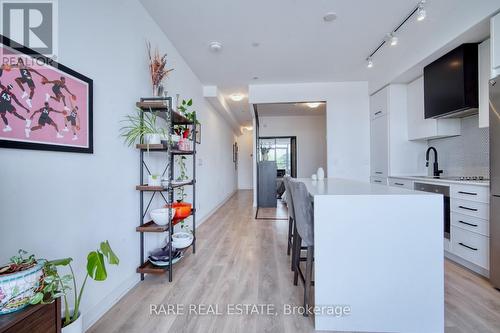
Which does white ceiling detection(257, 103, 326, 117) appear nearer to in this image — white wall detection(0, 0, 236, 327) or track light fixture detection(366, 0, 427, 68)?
track light fixture detection(366, 0, 427, 68)

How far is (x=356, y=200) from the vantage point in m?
1.48

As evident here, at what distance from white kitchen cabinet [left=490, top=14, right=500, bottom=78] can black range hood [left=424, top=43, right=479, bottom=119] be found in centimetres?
46

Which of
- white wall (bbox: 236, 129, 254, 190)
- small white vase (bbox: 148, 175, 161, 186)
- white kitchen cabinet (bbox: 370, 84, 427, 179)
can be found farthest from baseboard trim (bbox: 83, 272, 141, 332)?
white wall (bbox: 236, 129, 254, 190)

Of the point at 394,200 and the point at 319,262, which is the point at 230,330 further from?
the point at 394,200

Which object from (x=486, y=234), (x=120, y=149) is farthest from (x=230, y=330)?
(x=486, y=234)

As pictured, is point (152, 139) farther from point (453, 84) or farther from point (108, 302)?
point (453, 84)

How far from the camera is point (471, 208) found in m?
2.27

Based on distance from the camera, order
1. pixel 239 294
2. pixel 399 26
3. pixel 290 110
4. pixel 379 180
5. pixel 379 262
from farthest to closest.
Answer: pixel 290 110
pixel 379 180
pixel 399 26
pixel 239 294
pixel 379 262

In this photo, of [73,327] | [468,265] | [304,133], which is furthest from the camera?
[304,133]

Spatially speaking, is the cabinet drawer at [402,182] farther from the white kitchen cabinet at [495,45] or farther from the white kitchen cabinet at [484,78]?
the white kitchen cabinet at [495,45]

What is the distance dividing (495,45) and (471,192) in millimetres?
1397

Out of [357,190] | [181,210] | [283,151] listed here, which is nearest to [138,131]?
[181,210]

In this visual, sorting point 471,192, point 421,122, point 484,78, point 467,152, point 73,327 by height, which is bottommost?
point 73,327

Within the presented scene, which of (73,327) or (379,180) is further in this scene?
(379,180)
